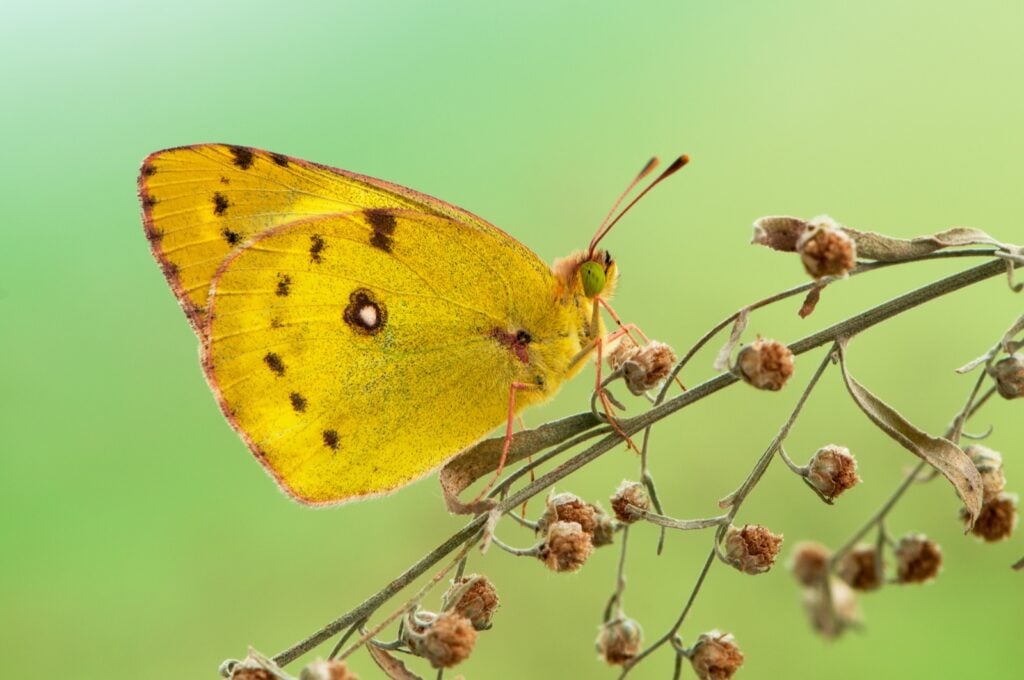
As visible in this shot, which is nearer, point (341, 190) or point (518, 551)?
point (518, 551)

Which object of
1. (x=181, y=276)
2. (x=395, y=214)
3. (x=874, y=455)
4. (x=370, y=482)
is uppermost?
(x=395, y=214)

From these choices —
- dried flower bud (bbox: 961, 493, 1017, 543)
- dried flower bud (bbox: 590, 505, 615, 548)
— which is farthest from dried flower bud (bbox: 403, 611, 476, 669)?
dried flower bud (bbox: 961, 493, 1017, 543)

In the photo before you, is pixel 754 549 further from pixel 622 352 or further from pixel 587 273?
pixel 587 273

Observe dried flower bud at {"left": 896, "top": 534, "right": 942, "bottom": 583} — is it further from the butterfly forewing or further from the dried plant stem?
the butterfly forewing

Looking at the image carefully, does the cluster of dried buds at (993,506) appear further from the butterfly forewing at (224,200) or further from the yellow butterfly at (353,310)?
the butterfly forewing at (224,200)

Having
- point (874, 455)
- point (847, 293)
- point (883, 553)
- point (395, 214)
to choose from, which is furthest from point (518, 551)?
point (847, 293)

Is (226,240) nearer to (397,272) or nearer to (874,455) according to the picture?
(397,272)
